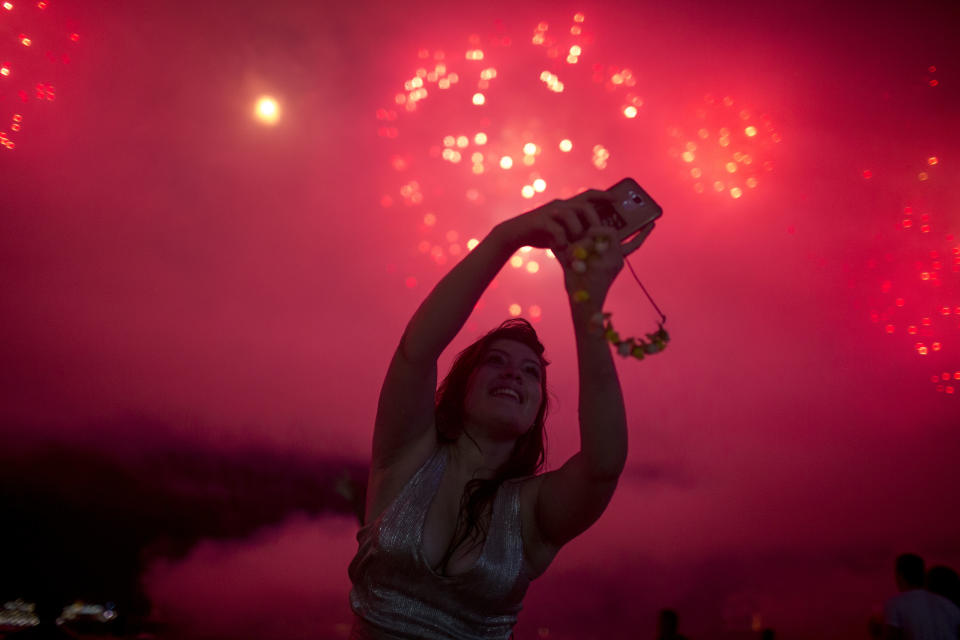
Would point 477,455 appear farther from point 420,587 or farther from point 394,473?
point 420,587

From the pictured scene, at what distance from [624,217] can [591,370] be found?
36 centimetres

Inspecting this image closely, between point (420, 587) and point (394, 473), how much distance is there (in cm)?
32

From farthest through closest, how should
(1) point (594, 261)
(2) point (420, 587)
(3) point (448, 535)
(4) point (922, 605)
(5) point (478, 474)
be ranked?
(4) point (922, 605) < (5) point (478, 474) < (3) point (448, 535) < (2) point (420, 587) < (1) point (594, 261)

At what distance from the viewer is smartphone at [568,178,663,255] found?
1.42 m

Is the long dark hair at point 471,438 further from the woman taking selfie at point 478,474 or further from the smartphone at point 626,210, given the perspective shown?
the smartphone at point 626,210

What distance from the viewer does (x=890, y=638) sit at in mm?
3994

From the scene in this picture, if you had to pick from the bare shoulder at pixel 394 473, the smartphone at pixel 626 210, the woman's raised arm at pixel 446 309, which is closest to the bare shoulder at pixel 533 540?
the bare shoulder at pixel 394 473

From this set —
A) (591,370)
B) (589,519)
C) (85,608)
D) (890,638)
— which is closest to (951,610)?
(890,638)

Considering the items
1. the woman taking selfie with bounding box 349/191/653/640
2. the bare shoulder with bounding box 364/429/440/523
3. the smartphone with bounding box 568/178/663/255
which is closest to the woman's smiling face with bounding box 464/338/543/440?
the woman taking selfie with bounding box 349/191/653/640

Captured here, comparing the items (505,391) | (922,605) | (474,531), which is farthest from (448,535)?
(922,605)

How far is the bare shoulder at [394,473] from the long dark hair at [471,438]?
0.12 m

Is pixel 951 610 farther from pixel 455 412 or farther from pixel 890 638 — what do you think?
pixel 455 412

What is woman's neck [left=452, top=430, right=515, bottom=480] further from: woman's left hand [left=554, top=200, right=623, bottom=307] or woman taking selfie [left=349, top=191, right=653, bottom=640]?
woman's left hand [left=554, top=200, right=623, bottom=307]

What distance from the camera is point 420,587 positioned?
61.8 inches
